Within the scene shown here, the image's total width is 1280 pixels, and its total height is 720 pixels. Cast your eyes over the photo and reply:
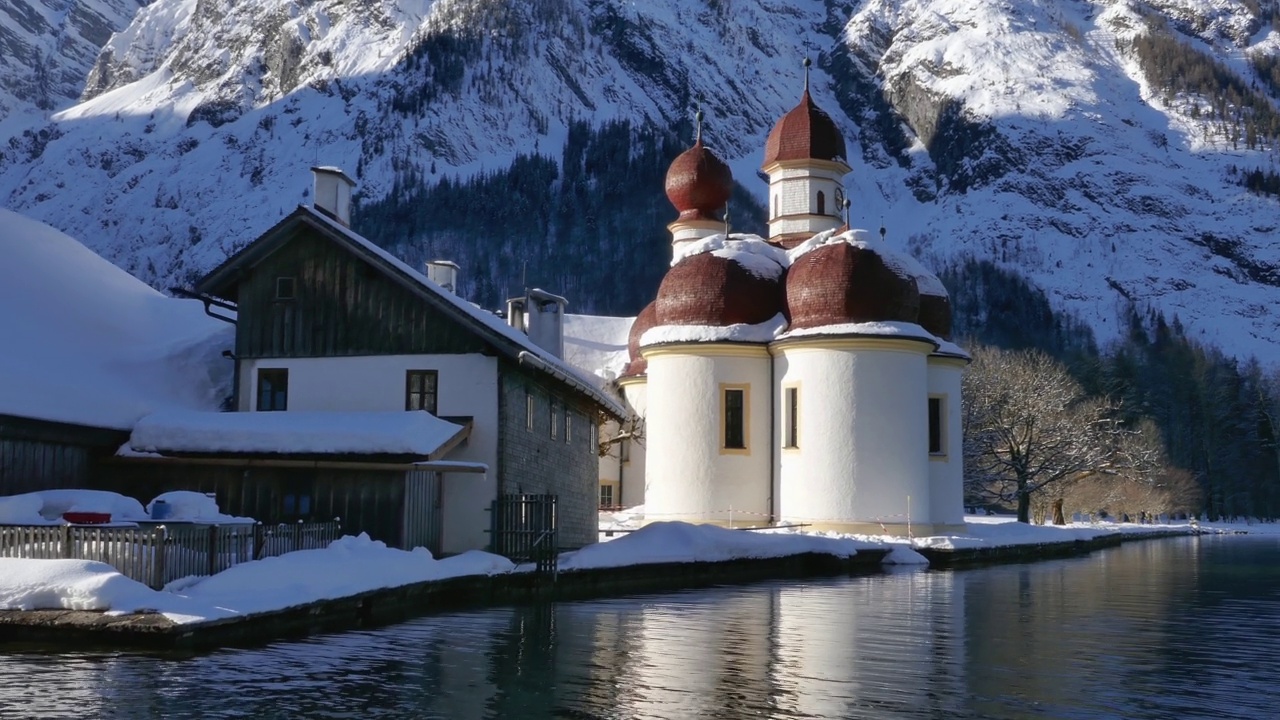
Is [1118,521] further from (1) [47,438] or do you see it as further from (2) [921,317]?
(1) [47,438]

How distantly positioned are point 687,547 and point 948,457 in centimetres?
1787

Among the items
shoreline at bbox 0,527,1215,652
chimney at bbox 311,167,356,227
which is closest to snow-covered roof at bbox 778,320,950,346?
shoreline at bbox 0,527,1215,652

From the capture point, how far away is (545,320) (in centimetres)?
4125

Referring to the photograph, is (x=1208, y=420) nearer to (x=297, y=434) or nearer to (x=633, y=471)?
(x=633, y=471)

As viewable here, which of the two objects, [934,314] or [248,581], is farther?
[934,314]

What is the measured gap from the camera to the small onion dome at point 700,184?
56812mm

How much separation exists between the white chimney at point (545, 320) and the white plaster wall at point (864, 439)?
7.61m

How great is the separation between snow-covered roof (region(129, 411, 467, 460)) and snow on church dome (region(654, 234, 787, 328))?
63.9 ft

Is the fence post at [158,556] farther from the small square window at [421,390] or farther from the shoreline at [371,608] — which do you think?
the small square window at [421,390]

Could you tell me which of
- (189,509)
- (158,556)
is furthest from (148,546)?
(189,509)

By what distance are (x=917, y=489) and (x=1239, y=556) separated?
15.1 metres

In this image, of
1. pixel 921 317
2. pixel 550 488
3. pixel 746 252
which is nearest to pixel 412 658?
pixel 550 488

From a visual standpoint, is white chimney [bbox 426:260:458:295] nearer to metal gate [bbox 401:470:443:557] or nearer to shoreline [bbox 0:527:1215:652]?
shoreline [bbox 0:527:1215:652]

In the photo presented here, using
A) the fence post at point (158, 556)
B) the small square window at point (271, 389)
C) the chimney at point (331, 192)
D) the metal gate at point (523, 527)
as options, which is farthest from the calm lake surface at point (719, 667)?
the chimney at point (331, 192)
